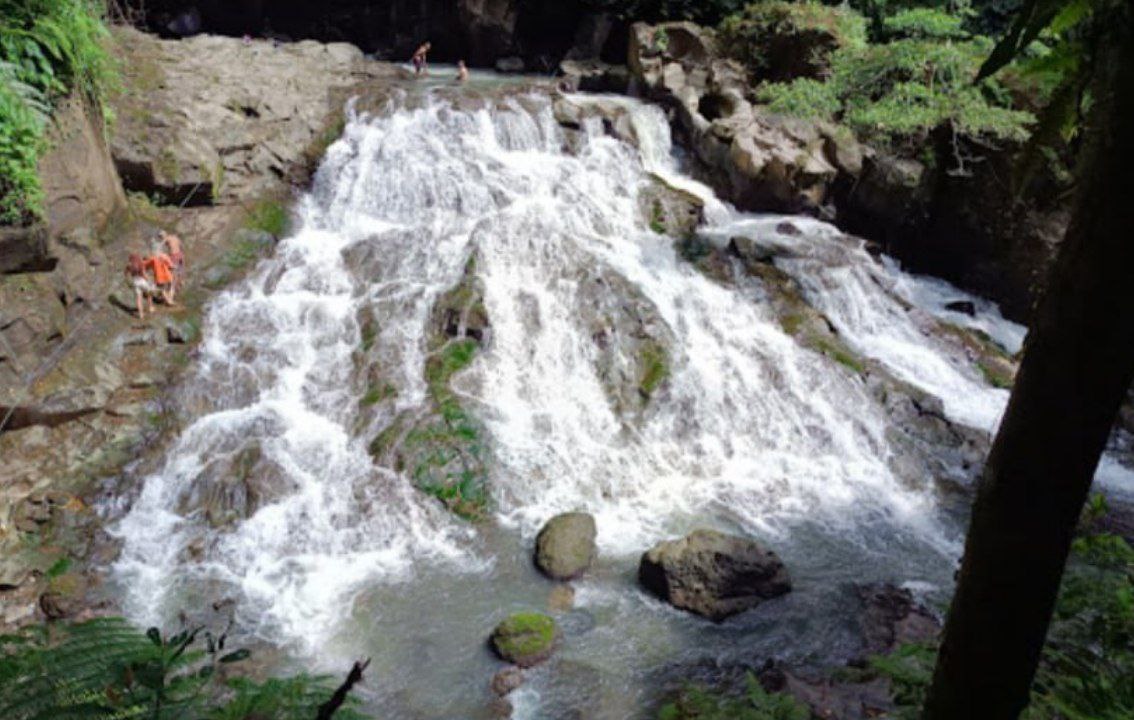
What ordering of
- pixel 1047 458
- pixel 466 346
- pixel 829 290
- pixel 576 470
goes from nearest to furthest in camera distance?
pixel 1047 458
pixel 576 470
pixel 466 346
pixel 829 290

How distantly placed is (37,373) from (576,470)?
7069 millimetres

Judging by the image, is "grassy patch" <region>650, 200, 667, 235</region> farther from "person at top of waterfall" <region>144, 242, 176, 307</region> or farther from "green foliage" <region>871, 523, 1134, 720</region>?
"green foliage" <region>871, 523, 1134, 720</region>

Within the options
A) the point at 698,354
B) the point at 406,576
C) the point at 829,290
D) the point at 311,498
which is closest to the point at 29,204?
the point at 311,498

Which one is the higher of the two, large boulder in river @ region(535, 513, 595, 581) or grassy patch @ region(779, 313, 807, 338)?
grassy patch @ region(779, 313, 807, 338)

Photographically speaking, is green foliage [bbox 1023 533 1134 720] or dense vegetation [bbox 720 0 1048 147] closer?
green foliage [bbox 1023 533 1134 720]

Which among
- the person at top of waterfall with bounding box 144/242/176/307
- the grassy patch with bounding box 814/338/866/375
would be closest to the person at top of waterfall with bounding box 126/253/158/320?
the person at top of waterfall with bounding box 144/242/176/307

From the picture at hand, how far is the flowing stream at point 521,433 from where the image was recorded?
24.9 ft

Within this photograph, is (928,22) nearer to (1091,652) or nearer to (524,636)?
(524,636)

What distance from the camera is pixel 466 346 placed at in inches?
439

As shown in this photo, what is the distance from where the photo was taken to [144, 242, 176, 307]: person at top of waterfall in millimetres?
10891

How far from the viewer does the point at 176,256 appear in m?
11.5

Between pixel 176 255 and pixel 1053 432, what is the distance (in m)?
12.4

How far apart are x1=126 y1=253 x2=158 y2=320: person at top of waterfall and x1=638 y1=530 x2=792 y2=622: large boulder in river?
819cm

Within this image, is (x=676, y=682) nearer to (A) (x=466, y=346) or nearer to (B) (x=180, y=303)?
(A) (x=466, y=346)
